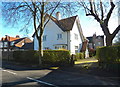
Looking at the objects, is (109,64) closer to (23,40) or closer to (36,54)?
(36,54)

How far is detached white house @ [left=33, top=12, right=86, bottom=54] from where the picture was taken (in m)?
25.9

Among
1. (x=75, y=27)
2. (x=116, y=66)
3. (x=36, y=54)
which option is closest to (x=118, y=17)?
(x=116, y=66)

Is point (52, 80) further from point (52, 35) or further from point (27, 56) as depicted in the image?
point (52, 35)

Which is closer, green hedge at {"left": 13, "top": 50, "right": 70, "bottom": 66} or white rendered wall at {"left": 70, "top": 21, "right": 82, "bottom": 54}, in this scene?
green hedge at {"left": 13, "top": 50, "right": 70, "bottom": 66}

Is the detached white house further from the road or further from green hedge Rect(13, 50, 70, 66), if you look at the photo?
the road

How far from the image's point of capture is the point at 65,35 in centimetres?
2627

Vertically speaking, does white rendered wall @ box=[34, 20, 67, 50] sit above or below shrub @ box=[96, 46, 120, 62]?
above

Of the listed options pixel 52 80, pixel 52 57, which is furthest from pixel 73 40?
pixel 52 80

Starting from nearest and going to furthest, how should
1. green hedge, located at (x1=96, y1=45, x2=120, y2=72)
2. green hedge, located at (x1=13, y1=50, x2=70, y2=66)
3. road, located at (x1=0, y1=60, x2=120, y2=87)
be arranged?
road, located at (x1=0, y1=60, x2=120, y2=87), green hedge, located at (x1=96, y1=45, x2=120, y2=72), green hedge, located at (x1=13, y1=50, x2=70, y2=66)

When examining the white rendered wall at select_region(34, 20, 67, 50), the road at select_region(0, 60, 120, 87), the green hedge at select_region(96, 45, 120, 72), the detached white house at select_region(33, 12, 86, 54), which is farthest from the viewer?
the white rendered wall at select_region(34, 20, 67, 50)

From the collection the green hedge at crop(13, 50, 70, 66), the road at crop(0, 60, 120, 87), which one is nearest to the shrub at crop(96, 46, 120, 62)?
the road at crop(0, 60, 120, 87)

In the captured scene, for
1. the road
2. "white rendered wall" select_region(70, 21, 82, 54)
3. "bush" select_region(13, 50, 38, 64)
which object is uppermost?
"white rendered wall" select_region(70, 21, 82, 54)

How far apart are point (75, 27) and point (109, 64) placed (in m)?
18.6

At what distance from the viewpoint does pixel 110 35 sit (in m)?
13.5
